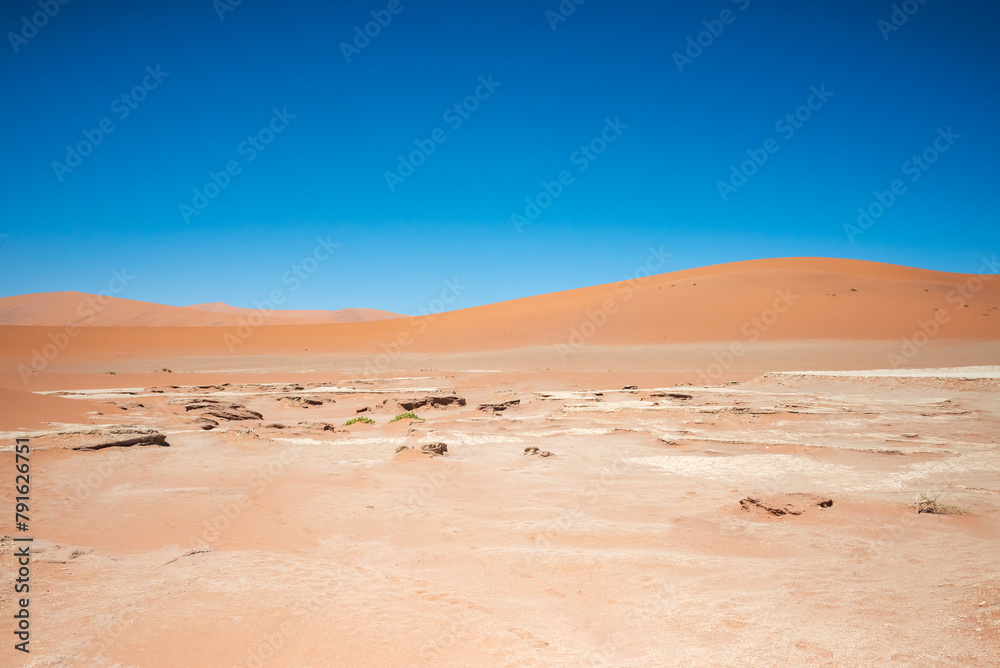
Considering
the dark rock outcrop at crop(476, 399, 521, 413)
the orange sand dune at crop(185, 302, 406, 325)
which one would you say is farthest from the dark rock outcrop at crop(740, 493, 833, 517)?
the orange sand dune at crop(185, 302, 406, 325)

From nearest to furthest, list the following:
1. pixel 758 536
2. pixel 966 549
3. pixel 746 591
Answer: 1. pixel 746 591
2. pixel 966 549
3. pixel 758 536

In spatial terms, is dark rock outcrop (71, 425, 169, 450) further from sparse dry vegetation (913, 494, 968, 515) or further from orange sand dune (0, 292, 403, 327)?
orange sand dune (0, 292, 403, 327)

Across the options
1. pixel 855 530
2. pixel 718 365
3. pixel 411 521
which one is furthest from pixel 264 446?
pixel 718 365

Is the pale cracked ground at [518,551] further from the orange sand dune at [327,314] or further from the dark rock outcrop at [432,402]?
the orange sand dune at [327,314]

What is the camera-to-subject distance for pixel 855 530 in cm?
625

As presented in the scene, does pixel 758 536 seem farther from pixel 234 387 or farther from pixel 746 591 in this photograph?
pixel 234 387

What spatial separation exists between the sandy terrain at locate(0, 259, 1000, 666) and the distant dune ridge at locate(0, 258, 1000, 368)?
75.3ft

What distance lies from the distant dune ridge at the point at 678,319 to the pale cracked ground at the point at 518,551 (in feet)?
96.3

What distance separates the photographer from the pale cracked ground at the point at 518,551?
3887 mm

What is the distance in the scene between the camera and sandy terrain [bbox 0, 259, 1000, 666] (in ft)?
12.9

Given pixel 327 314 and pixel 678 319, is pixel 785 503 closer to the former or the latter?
pixel 678 319

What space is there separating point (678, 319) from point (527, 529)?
4124cm

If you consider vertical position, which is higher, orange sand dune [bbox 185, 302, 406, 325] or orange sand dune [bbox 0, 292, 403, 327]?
orange sand dune [bbox 185, 302, 406, 325]

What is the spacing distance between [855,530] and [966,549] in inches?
38.3
